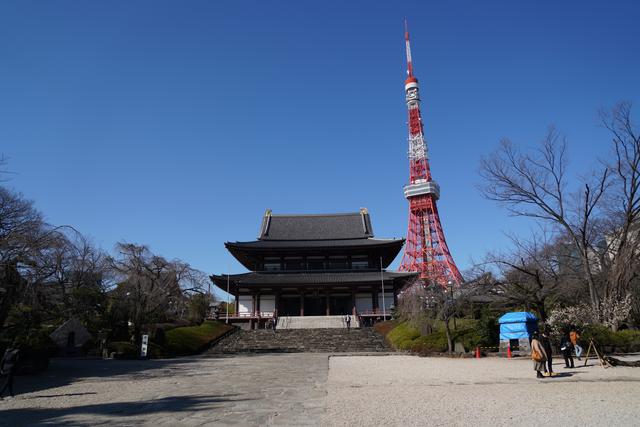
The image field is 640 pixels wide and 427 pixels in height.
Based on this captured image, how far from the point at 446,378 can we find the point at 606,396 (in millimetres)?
4466

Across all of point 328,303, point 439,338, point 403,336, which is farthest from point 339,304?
point 439,338

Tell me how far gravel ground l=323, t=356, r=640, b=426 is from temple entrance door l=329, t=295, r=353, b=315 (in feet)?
84.3

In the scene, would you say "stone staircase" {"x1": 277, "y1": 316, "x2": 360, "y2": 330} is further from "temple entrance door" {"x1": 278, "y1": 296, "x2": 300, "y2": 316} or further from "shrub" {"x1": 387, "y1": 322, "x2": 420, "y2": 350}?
"shrub" {"x1": 387, "y1": 322, "x2": 420, "y2": 350}

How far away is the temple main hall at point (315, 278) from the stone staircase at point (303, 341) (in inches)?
199

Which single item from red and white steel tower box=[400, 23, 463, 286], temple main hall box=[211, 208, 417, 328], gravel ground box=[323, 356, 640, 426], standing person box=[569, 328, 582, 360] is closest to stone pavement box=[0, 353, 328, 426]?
gravel ground box=[323, 356, 640, 426]

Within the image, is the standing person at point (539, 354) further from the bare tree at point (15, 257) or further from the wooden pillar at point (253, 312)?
the wooden pillar at point (253, 312)

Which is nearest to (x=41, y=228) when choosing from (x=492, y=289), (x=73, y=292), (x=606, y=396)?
(x=73, y=292)

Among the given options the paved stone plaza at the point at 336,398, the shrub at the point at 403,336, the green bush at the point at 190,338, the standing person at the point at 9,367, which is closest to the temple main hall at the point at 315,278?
the green bush at the point at 190,338

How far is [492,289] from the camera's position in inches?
769

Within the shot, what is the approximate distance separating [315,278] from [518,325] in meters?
21.3

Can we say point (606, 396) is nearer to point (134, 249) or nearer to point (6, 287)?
point (6, 287)

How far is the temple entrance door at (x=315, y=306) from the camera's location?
39.6 m

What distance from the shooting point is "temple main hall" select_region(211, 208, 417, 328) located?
36906 mm

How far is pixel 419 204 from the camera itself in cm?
5709
